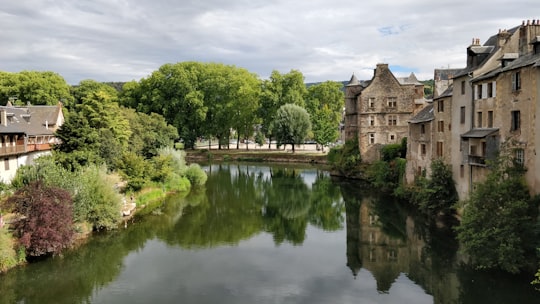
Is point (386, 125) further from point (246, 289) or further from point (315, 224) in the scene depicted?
point (246, 289)

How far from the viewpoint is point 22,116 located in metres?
44.5

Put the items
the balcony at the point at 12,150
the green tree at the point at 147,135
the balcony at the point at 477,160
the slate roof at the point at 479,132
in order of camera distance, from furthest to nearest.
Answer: the green tree at the point at 147,135, the balcony at the point at 12,150, the balcony at the point at 477,160, the slate roof at the point at 479,132

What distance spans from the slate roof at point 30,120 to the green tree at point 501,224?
102 ft

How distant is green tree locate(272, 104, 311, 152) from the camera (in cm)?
7238

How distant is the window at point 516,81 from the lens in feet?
73.2

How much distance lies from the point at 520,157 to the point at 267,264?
46.7ft

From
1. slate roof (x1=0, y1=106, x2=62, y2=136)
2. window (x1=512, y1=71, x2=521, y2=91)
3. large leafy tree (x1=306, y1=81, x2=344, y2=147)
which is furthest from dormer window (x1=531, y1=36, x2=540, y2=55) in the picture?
large leafy tree (x1=306, y1=81, x2=344, y2=147)

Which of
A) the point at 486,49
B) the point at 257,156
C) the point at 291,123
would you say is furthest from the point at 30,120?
the point at 486,49

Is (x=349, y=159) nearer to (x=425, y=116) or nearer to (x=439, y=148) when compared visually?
(x=425, y=116)

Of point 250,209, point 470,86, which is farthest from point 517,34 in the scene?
point 250,209

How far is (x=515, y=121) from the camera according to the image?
2288 centimetres

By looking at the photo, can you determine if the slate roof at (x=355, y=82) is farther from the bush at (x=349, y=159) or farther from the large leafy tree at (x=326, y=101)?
the large leafy tree at (x=326, y=101)

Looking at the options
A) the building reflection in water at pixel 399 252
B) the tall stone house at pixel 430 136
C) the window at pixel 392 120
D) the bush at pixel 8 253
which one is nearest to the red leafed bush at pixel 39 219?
the bush at pixel 8 253

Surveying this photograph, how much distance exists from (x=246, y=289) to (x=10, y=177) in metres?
22.3
